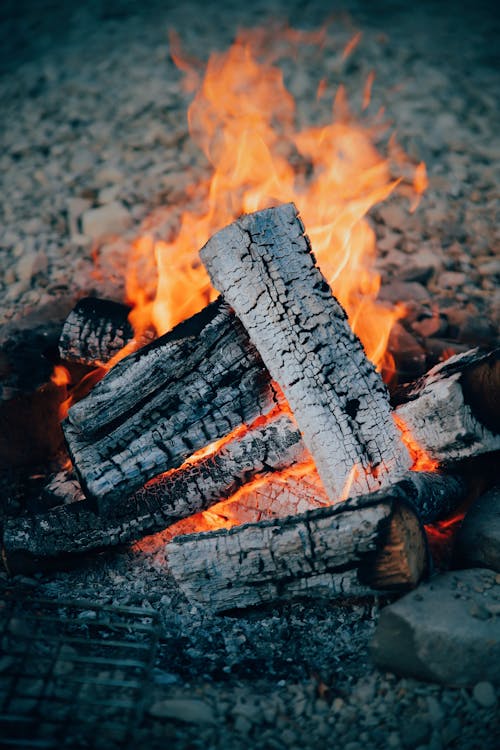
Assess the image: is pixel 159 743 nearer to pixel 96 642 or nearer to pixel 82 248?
pixel 96 642

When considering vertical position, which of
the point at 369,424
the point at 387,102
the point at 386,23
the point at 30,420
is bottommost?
the point at 369,424

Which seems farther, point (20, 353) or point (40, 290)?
point (40, 290)

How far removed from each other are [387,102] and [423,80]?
0.54 metres

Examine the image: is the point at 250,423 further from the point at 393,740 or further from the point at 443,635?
the point at 393,740

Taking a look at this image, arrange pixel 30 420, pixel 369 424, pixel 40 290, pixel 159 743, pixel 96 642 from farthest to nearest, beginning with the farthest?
pixel 40 290 → pixel 30 420 → pixel 369 424 → pixel 96 642 → pixel 159 743

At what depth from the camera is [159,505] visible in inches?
87.9

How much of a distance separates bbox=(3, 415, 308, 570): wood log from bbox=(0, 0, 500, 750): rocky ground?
4.9 inches

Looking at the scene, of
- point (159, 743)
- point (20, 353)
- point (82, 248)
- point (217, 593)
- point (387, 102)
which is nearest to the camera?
point (159, 743)

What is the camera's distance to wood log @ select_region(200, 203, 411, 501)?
6.77ft

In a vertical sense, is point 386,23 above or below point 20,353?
above

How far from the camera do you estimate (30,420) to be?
2.62 m

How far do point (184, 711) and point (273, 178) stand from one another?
2.40 m

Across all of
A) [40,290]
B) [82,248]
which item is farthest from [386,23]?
[40,290]

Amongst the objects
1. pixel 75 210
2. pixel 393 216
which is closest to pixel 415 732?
pixel 393 216
